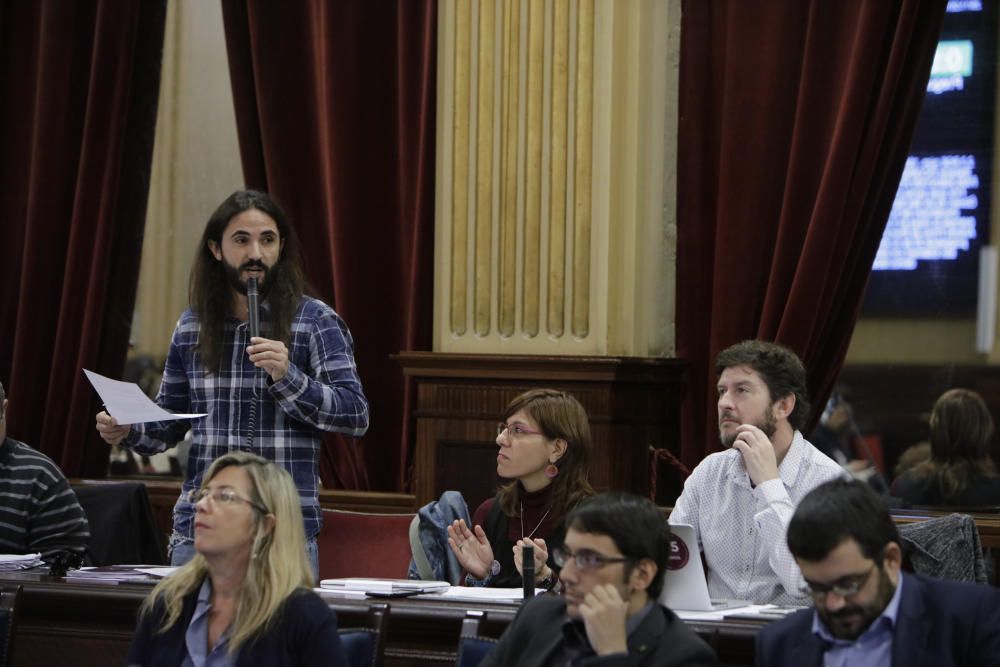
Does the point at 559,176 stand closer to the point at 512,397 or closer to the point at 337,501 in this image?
the point at 512,397

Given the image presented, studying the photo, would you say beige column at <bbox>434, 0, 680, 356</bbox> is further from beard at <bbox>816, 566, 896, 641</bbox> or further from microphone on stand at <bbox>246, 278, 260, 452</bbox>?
beard at <bbox>816, 566, 896, 641</bbox>

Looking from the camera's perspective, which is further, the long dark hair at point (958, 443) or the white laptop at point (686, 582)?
the long dark hair at point (958, 443)

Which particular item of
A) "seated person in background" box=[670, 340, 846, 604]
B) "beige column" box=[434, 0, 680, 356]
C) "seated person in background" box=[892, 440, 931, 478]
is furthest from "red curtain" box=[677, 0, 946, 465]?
"seated person in background" box=[670, 340, 846, 604]

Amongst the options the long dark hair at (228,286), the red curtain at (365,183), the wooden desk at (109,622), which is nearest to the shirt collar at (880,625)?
the wooden desk at (109,622)

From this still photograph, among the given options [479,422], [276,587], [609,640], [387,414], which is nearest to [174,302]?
[387,414]

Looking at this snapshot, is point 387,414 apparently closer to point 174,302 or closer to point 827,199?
point 174,302

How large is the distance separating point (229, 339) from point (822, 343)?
2.18m

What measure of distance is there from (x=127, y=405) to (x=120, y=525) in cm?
117

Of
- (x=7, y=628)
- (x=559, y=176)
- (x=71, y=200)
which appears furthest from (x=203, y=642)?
(x=71, y=200)

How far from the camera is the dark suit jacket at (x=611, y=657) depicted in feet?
8.19

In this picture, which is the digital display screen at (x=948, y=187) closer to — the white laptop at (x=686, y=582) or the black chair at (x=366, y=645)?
the white laptop at (x=686, y=582)

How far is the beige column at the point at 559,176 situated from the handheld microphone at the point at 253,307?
68.8 inches

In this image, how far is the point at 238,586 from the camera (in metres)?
2.89

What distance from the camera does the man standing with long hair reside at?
378 cm
